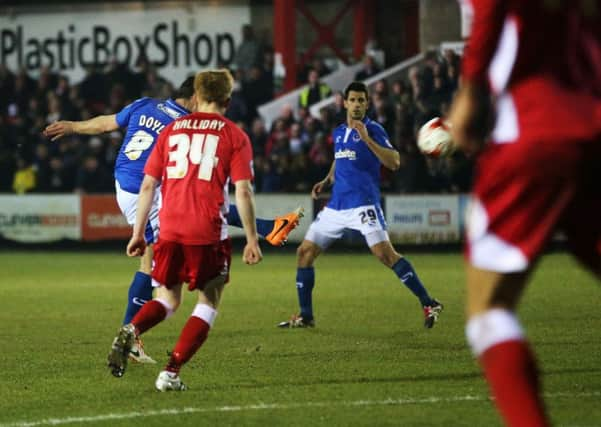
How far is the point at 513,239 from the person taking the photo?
15.5 feet

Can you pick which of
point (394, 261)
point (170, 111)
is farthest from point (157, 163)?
point (394, 261)

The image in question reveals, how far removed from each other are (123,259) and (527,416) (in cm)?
1776

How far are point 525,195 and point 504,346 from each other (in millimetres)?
540

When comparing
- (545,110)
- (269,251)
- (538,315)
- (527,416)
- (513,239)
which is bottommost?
(269,251)

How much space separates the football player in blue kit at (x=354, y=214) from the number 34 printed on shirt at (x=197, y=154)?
4.01 m

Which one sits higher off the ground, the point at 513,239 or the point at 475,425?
the point at 513,239

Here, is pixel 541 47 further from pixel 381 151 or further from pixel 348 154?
pixel 348 154

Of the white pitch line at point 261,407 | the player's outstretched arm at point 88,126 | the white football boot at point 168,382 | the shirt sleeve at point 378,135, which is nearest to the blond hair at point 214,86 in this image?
the white football boot at point 168,382

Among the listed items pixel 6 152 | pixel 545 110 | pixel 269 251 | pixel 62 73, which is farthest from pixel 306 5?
pixel 545 110

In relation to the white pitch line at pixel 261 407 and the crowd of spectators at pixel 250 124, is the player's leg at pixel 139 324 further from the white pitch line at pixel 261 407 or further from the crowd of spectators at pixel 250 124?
the crowd of spectators at pixel 250 124

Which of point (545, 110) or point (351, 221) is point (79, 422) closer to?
point (545, 110)

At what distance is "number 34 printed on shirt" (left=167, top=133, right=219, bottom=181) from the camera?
327 inches

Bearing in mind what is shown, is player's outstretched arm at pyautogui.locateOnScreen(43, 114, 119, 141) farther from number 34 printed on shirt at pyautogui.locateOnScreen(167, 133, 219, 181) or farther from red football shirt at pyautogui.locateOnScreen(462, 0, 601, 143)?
red football shirt at pyautogui.locateOnScreen(462, 0, 601, 143)

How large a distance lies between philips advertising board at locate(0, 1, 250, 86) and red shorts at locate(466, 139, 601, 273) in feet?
91.6
